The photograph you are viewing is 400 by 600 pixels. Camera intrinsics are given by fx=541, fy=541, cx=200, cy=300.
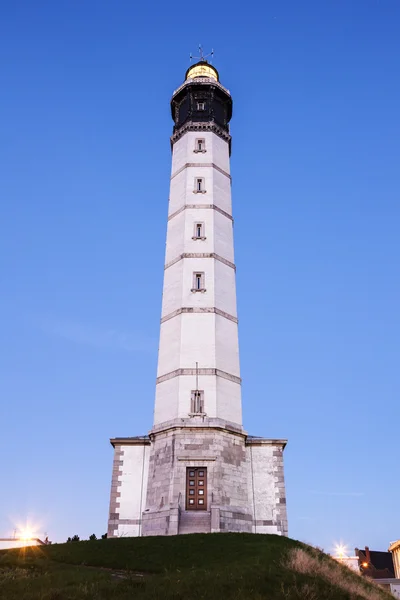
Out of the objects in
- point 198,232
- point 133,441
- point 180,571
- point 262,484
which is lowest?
point 180,571

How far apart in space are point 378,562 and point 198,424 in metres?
61.8

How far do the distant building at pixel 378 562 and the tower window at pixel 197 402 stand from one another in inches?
2065

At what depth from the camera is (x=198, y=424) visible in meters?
28.9

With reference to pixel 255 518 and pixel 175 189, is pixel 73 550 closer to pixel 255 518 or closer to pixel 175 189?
pixel 255 518

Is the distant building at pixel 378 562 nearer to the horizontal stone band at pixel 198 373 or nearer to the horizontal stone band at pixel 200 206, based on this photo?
the horizontal stone band at pixel 198 373

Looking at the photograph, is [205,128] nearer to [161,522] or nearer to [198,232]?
[198,232]

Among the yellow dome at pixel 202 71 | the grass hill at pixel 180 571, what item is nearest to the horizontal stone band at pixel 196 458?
the grass hill at pixel 180 571

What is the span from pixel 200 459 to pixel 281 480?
491cm

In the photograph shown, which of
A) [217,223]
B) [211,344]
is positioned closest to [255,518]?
[211,344]

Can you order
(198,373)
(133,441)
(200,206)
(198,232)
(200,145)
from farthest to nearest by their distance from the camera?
(200,145), (200,206), (198,232), (198,373), (133,441)

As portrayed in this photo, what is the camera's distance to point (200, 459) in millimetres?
28062

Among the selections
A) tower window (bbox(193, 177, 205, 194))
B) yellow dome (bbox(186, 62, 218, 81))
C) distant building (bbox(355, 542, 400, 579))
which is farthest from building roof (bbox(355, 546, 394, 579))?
yellow dome (bbox(186, 62, 218, 81))

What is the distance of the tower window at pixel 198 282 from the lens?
110 ft

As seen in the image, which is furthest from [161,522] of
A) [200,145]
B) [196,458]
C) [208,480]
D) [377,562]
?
[377,562]
